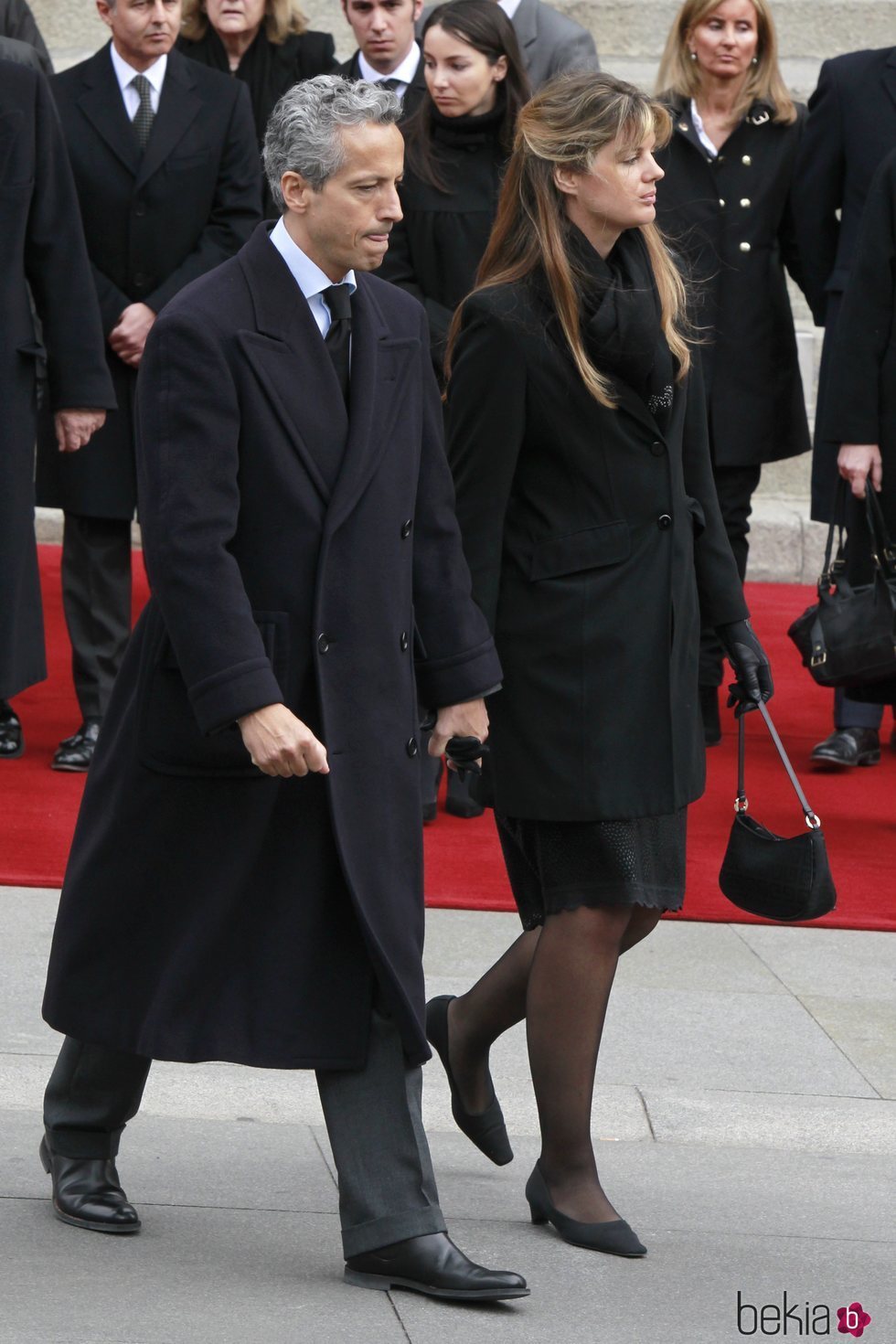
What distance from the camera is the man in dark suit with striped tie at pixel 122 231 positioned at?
661 cm

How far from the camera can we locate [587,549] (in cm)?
366

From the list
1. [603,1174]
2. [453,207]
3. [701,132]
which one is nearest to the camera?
[603,1174]

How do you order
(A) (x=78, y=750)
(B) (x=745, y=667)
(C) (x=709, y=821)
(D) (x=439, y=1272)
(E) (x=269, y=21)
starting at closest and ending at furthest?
1. (D) (x=439, y=1272)
2. (B) (x=745, y=667)
3. (C) (x=709, y=821)
4. (A) (x=78, y=750)
5. (E) (x=269, y=21)

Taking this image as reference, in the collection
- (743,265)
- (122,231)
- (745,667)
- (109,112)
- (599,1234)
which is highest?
(109,112)

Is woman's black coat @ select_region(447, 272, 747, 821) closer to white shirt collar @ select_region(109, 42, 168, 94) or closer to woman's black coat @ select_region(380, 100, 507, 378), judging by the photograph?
woman's black coat @ select_region(380, 100, 507, 378)

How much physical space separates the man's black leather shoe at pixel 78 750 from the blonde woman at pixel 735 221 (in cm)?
178

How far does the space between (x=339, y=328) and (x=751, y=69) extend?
3894mm

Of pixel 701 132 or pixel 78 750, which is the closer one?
pixel 78 750

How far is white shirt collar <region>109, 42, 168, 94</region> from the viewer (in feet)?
21.8

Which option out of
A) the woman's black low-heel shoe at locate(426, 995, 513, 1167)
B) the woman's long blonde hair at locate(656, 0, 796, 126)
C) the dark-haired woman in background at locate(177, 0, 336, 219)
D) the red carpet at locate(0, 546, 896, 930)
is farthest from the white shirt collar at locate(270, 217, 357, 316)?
the dark-haired woman in background at locate(177, 0, 336, 219)

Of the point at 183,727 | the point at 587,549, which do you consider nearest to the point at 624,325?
the point at 587,549

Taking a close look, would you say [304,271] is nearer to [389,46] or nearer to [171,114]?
[171,114]

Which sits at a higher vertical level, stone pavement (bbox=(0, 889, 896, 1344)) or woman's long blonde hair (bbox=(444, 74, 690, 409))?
woman's long blonde hair (bbox=(444, 74, 690, 409))

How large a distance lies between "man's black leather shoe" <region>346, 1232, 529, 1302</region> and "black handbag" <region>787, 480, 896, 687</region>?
9.49 feet
